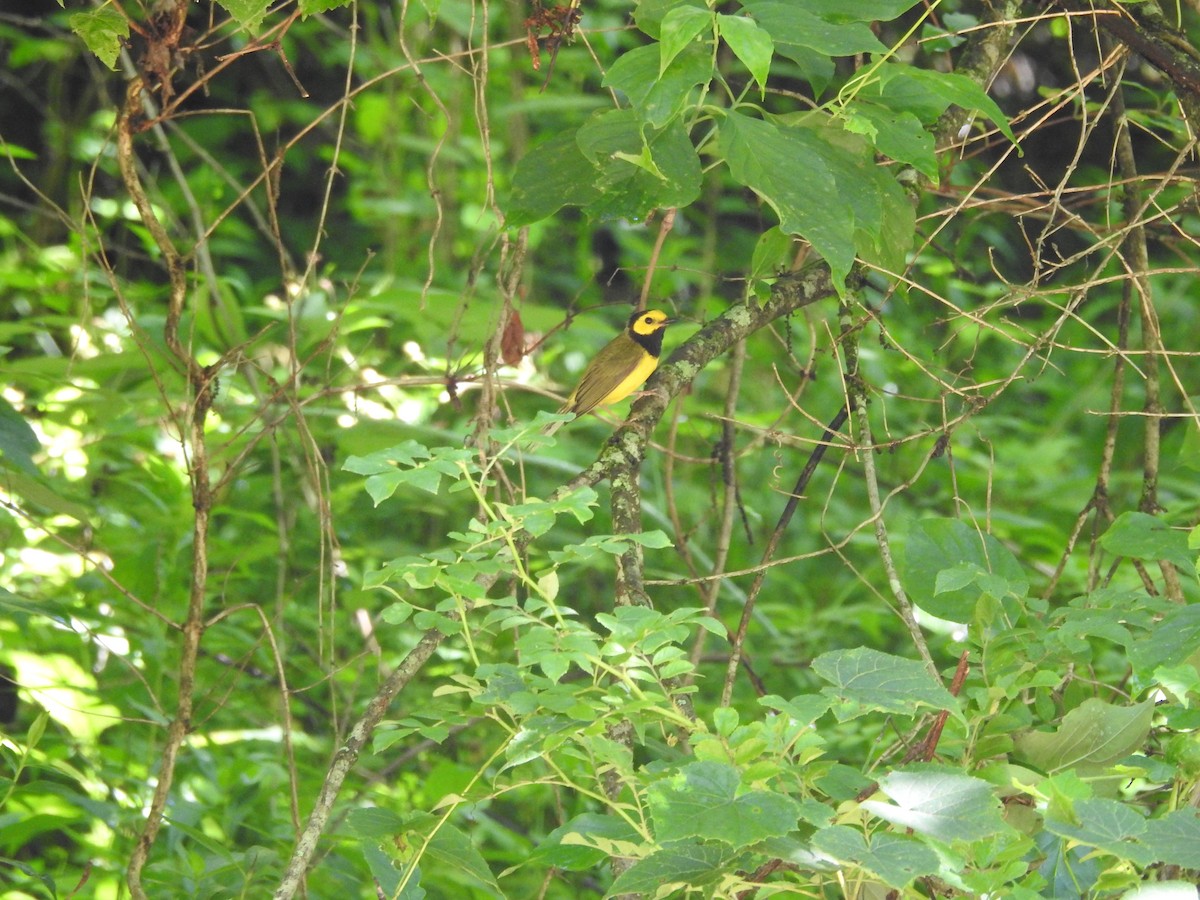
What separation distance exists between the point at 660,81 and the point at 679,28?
0.52ft

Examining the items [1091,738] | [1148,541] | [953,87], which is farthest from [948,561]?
[953,87]

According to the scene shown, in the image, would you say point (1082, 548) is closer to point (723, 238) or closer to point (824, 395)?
point (824, 395)

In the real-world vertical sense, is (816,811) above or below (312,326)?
above

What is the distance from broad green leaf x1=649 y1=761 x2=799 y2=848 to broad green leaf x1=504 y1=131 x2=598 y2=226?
1.14 metres

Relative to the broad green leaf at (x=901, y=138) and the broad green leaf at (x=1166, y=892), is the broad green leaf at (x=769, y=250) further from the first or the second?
the broad green leaf at (x=1166, y=892)

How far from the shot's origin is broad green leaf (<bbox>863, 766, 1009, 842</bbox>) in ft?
4.71

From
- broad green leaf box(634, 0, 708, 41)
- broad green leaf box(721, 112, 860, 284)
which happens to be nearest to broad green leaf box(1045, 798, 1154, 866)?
broad green leaf box(721, 112, 860, 284)

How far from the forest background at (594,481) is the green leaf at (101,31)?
0.04 ft

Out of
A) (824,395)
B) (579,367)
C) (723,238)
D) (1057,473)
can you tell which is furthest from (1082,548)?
(723,238)

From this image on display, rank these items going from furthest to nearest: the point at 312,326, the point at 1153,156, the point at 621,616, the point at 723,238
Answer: the point at 723,238 < the point at 1153,156 < the point at 312,326 < the point at 621,616

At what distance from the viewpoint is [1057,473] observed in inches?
243

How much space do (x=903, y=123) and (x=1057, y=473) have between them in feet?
14.7

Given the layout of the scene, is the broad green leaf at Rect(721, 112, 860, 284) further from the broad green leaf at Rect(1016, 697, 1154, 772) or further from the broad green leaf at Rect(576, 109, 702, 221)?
the broad green leaf at Rect(1016, 697, 1154, 772)

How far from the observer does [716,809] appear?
143 centimetres
